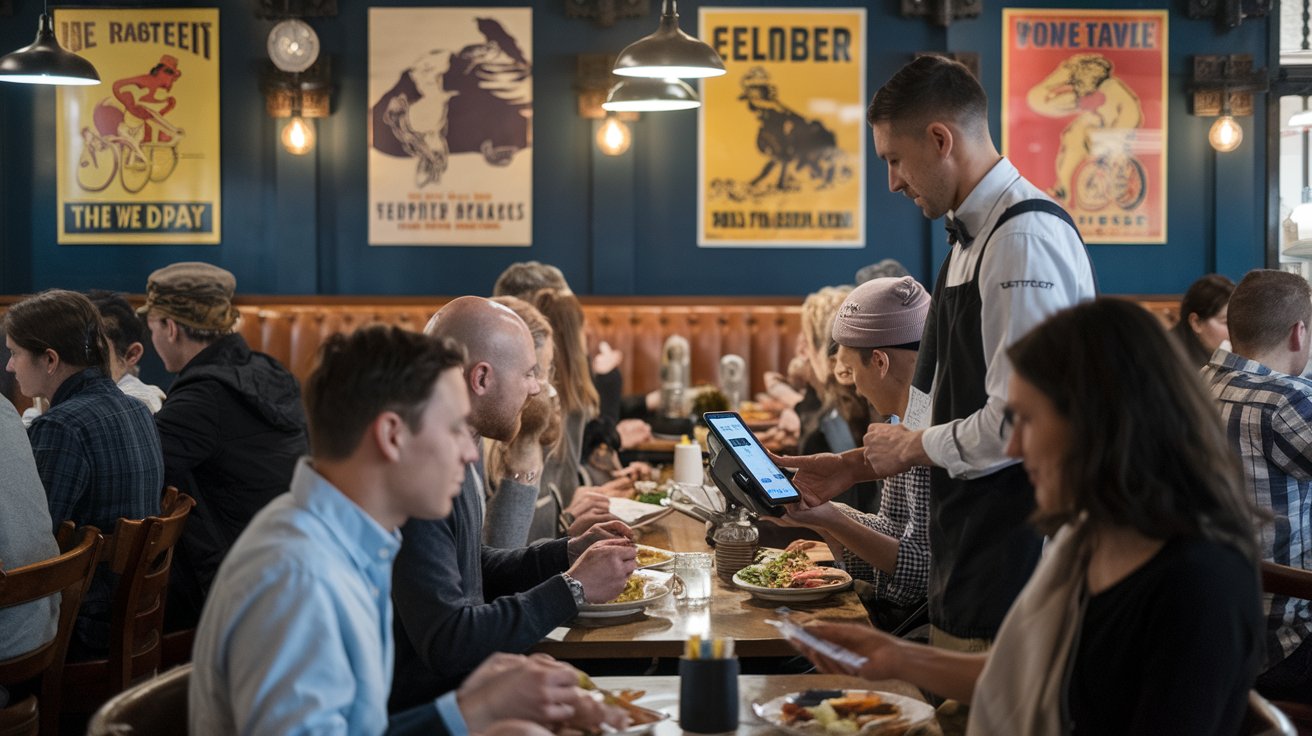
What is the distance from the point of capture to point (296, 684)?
1.50 m

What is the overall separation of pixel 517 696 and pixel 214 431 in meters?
2.89

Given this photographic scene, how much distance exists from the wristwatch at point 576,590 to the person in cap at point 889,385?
78 cm

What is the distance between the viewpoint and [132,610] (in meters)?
3.45

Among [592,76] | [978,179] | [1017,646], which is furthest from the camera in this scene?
[592,76]

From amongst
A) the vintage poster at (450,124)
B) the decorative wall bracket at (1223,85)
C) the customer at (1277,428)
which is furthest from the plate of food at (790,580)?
the decorative wall bracket at (1223,85)

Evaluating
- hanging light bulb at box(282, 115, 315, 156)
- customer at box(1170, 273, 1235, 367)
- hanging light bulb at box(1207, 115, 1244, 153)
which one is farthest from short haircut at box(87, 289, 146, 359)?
hanging light bulb at box(1207, 115, 1244, 153)

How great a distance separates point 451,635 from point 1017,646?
1.03m

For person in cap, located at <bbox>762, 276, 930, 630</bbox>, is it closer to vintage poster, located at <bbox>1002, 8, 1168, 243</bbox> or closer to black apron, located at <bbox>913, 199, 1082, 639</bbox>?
black apron, located at <bbox>913, 199, 1082, 639</bbox>

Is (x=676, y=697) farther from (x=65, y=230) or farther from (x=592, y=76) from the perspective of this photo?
(x=65, y=230)

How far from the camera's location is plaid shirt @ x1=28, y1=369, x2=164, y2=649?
12.0 ft

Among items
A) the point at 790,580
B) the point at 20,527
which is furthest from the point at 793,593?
the point at 20,527

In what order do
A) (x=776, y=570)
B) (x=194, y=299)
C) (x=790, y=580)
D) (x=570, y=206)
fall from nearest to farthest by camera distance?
1. (x=790, y=580)
2. (x=776, y=570)
3. (x=194, y=299)
4. (x=570, y=206)

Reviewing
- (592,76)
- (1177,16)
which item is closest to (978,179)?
(592,76)

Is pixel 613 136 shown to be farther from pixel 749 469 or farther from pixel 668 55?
pixel 749 469
